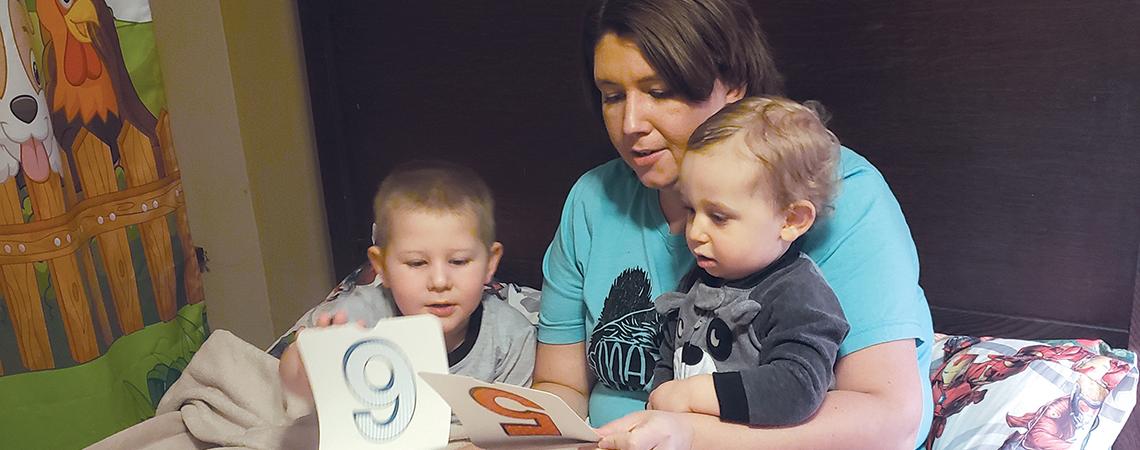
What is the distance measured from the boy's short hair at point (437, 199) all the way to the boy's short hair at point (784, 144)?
1.51 ft

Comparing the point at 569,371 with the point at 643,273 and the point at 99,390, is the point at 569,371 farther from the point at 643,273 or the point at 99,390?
the point at 99,390

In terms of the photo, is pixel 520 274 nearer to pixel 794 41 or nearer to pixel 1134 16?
pixel 794 41

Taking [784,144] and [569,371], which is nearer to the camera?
[784,144]

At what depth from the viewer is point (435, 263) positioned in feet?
4.82

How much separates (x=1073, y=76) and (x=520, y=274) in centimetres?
105

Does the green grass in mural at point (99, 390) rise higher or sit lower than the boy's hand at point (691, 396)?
lower

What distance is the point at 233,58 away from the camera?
2.12 metres

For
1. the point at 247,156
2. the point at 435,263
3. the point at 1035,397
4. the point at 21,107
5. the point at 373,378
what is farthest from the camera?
the point at 247,156

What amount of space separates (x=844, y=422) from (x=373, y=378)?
1.88 feet

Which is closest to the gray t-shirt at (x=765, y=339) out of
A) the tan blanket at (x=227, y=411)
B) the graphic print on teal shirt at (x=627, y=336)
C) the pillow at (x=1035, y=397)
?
the graphic print on teal shirt at (x=627, y=336)

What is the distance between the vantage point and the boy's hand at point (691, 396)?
1121 millimetres

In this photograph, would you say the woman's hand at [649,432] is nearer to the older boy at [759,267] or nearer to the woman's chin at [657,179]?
the older boy at [759,267]

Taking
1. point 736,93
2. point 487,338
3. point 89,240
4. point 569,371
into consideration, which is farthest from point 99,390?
point 736,93

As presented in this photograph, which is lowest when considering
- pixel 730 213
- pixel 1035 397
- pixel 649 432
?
pixel 1035 397
